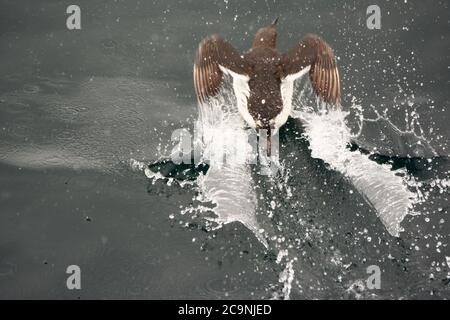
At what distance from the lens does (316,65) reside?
5582 mm

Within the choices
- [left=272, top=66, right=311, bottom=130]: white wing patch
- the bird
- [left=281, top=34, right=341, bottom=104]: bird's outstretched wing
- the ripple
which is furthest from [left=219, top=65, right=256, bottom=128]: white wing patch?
the ripple

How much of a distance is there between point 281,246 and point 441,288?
1.20 m

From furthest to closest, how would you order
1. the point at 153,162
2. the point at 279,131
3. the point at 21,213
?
the point at 279,131
the point at 153,162
the point at 21,213

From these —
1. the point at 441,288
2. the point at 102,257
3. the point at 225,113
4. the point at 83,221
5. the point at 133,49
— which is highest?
the point at 133,49

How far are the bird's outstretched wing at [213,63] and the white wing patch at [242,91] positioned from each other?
0.14 feet

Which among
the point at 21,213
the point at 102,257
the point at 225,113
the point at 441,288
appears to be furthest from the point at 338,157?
the point at 21,213

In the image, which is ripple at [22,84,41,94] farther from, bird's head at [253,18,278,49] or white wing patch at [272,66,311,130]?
white wing patch at [272,66,311,130]

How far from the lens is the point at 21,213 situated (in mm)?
5145

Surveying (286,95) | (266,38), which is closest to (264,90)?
(286,95)

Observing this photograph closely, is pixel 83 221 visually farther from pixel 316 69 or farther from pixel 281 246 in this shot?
pixel 316 69

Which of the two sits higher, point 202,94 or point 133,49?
point 133,49

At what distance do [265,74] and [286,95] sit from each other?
293mm

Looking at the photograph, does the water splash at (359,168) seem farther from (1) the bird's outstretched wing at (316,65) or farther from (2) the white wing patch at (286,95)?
(2) the white wing patch at (286,95)

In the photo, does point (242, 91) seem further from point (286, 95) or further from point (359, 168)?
point (359, 168)
